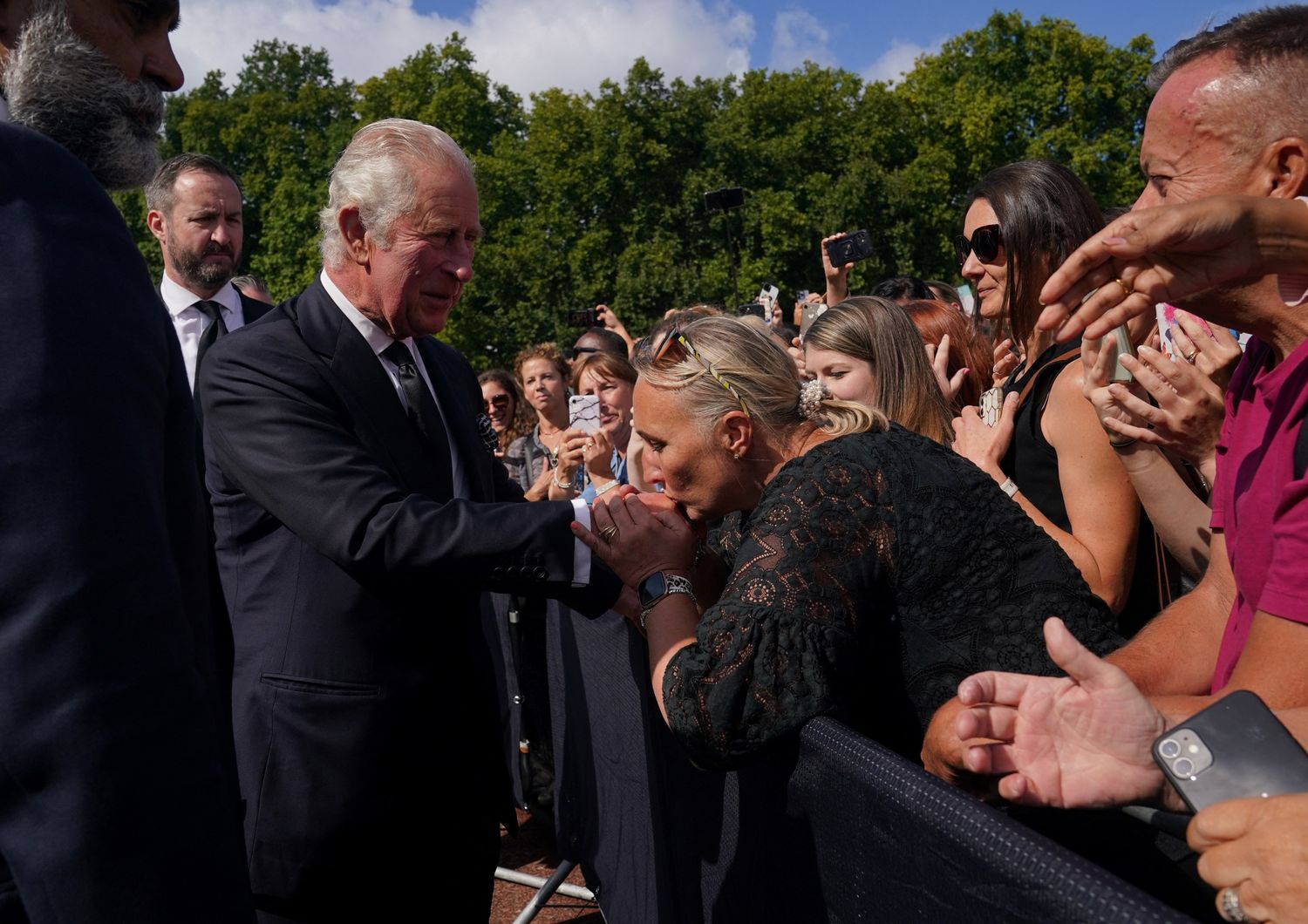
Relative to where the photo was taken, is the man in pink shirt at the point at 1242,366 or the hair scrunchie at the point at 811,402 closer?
the man in pink shirt at the point at 1242,366

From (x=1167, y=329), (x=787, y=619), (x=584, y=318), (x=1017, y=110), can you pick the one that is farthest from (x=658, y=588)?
(x=1017, y=110)

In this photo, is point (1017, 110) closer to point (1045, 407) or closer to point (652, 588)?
point (1045, 407)

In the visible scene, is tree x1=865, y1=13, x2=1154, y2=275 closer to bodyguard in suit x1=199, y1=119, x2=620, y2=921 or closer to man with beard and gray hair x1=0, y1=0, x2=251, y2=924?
A: bodyguard in suit x1=199, y1=119, x2=620, y2=921

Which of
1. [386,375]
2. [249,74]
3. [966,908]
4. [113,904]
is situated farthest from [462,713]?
[249,74]

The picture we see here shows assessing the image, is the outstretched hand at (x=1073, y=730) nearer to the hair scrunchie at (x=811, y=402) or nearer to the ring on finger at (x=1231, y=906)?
the ring on finger at (x=1231, y=906)

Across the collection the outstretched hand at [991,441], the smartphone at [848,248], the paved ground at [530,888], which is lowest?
the paved ground at [530,888]

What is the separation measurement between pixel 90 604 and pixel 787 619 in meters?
1.25

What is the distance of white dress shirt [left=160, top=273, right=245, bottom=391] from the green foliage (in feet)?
104

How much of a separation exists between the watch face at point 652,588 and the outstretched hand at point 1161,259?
44.4 inches

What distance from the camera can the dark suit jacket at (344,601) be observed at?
8.35 feet

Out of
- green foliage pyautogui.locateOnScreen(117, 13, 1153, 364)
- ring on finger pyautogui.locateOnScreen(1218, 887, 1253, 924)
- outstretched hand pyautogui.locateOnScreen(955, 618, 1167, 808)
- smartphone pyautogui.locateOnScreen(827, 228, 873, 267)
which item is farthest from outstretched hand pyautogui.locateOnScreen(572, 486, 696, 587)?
green foliage pyautogui.locateOnScreen(117, 13, 1153, 364)

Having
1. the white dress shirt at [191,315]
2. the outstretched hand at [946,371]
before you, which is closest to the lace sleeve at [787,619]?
the outstretched hand at [946,371]

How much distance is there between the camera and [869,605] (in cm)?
224

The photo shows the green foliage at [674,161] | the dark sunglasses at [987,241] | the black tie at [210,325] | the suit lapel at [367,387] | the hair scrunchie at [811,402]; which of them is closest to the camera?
the suit lapel at [367,387]
